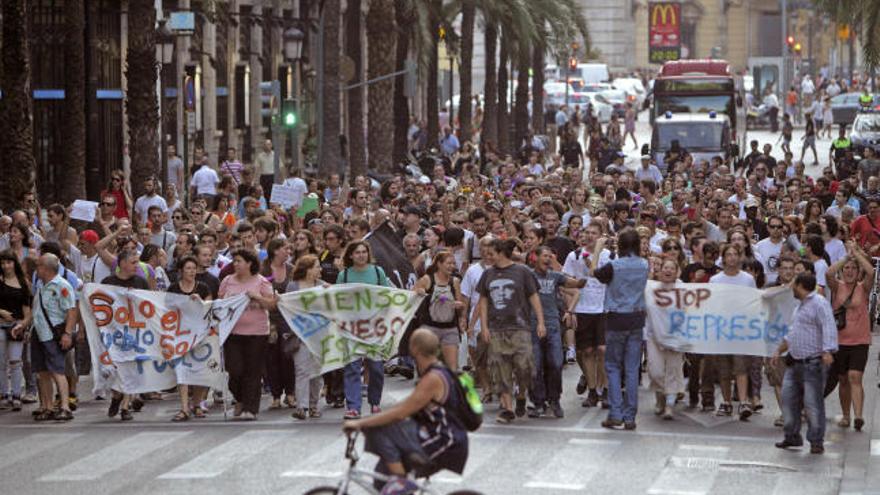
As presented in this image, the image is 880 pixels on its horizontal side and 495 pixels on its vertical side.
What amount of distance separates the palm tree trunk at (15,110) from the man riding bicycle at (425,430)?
625 inches

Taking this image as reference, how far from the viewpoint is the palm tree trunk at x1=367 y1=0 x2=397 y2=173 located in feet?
132

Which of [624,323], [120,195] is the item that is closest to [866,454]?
[624,323]

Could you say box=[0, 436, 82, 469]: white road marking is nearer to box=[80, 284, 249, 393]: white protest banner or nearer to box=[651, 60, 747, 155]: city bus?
box=[80, 284, 249, 393]: white protest banner

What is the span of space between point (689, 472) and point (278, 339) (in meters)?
4.75

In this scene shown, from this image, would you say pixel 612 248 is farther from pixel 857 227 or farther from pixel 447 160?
pixel 447 160

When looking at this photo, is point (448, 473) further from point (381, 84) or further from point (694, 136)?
point (694, 136)

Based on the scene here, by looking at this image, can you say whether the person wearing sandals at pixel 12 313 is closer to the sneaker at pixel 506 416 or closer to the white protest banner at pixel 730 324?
the sneaker at pixel 506 416

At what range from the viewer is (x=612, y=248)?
19.5m

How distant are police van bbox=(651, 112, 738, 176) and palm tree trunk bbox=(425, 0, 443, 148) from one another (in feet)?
18.5

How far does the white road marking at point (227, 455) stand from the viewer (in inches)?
597

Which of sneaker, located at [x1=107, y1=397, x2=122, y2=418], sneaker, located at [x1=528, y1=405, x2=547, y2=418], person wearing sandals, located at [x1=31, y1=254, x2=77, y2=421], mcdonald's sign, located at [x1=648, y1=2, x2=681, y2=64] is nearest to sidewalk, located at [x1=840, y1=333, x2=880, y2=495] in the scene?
sneaker, located at [x1=528, y1=405, x2=547, y2=418]

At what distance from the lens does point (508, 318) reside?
1750 centimetres

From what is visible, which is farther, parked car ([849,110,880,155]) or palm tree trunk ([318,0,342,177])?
parked car ([849,110,880,155])

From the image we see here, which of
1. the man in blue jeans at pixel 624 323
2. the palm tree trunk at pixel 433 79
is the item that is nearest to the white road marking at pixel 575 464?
the man in blue jeans at pixel 624 323
